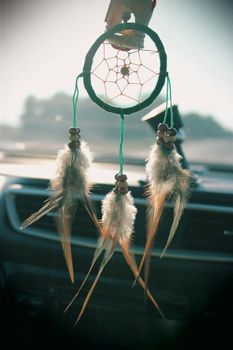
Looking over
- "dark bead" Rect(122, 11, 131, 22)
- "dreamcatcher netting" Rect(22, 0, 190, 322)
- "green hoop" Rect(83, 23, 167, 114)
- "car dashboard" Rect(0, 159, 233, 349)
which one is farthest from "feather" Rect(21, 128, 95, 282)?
"car dashboard" Rect(0, 159, 233, 349)

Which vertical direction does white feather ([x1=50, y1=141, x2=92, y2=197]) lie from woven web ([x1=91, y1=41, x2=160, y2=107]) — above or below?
below

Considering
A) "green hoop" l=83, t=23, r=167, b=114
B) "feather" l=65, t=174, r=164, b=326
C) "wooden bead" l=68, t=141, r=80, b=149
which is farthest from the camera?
"wooden bead" l=68, t=141, r=80, b=149

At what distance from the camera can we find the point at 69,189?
5.79ft

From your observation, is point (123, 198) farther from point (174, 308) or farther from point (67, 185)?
point (174, 308)

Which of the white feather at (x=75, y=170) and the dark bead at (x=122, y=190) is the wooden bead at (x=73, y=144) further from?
the dark bead at (x=122, y=190)

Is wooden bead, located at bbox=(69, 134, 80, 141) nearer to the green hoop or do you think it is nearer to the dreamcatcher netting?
the dreamcatcher netting

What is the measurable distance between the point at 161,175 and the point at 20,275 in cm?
233

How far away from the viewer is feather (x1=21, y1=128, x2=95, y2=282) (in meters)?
1.74

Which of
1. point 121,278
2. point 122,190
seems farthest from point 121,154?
point 121,278

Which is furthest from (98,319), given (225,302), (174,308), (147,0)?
(147,0)

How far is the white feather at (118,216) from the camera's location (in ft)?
5.58

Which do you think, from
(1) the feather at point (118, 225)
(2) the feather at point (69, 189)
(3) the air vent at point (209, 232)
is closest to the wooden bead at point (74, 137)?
(2) the feather at point (69, 189)

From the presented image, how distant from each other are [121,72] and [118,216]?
44 centimetres

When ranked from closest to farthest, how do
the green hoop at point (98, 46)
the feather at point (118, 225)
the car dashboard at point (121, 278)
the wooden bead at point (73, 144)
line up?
the green hoop at point (98, 46)
the feather at point (118, 225)
the wooden bead at point (73, 144)
the car dashboard at point (121, 278)
